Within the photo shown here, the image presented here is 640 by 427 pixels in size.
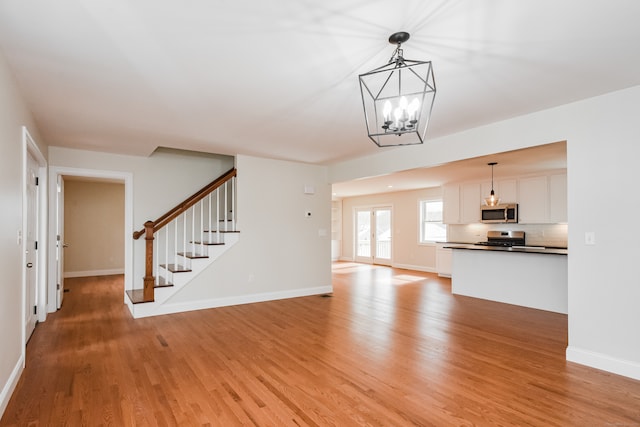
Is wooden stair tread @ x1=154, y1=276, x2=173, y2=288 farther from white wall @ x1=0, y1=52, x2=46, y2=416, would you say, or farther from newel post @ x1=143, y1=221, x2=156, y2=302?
white wall @ x1=0, y1=52, x2=46, y2=416

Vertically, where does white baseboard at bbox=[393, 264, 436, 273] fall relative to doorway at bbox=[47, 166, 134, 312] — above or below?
below

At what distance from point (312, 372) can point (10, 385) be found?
7.40 ft

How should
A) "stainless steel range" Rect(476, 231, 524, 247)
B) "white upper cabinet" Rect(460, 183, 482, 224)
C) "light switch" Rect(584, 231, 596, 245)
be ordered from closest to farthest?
"light switch" Rect(584, 231, 596, 245)
"stainless steel range" Rect(476, 231, 524, 247)
"white upper cabinet" Rect(460, 183, 482, 224)

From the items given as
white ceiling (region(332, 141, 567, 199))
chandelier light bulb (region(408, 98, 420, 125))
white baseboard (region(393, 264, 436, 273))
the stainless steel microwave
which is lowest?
white baseboard (region(393, 264, 436, 273))

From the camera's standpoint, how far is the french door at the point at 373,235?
35.9 feet

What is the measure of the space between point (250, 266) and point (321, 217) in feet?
5.42

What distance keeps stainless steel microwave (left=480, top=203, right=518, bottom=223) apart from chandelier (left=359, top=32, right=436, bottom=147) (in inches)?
173

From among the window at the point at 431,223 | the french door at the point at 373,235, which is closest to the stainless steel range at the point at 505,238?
the window at the point at 431,223

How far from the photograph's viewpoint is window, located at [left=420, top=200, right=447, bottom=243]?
9438 mm

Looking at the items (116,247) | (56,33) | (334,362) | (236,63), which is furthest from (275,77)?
(116,247)

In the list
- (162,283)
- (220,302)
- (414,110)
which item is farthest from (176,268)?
(414,110)

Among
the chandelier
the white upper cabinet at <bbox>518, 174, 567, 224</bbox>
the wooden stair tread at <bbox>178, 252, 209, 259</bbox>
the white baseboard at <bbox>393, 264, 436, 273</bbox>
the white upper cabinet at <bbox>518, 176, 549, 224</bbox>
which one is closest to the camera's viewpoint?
the chandelier

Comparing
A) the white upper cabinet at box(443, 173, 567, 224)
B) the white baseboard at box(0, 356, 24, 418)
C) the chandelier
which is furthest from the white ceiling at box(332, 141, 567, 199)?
the white baseboard at box(0, 356, 24, 418)

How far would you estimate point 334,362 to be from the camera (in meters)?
3.26
